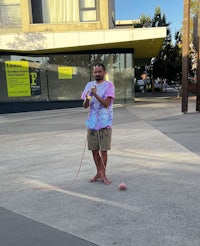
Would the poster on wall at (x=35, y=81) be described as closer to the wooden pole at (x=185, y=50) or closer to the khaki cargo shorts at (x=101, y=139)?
the wooden pole at (x=185, y=50)

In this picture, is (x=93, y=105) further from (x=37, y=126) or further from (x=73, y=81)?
(x=73, y=81)

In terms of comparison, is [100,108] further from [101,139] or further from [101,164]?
[101,164]

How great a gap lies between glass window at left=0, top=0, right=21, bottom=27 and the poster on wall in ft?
8.19

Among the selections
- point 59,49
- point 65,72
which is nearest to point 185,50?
point 59,49

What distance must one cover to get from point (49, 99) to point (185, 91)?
7.73m

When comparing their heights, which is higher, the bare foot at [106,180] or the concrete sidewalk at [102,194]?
the bare foot at [106,180]

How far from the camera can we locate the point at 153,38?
14.7 m

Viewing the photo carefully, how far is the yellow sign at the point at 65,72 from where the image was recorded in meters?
17.5

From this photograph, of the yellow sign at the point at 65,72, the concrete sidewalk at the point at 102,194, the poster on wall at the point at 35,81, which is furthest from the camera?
the yellow sign at the point at 65,72

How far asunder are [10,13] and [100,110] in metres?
14.1

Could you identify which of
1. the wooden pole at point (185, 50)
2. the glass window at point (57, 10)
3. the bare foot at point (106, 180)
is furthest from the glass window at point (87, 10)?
the bare foot at point (106, 180)

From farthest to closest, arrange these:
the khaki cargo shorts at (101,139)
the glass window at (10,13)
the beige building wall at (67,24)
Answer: the glass window at (10,13), the beige building wall at (67,24), the khaki cargo shorts at (101,139)

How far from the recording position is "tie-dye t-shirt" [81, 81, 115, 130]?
4.46 m

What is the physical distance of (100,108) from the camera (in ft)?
14.9
